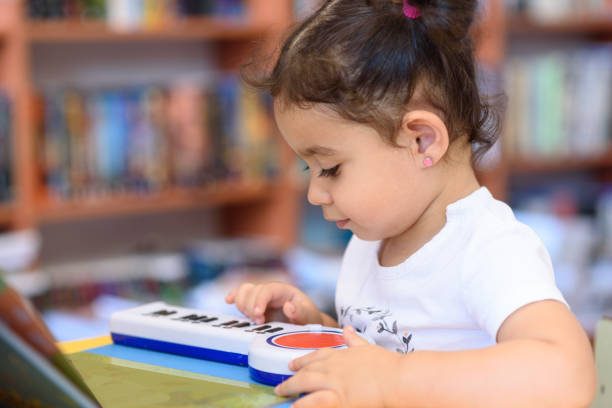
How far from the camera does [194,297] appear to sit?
201 centimetres

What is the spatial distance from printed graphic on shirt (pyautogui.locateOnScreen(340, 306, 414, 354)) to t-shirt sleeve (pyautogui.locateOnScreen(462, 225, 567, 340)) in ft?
0.32

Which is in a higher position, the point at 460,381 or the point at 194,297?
the point at 460,381

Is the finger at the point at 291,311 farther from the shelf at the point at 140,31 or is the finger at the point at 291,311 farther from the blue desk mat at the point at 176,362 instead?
the shelf at the point at 140,31

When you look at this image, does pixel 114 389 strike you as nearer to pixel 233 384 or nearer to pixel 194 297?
pixel 233 384

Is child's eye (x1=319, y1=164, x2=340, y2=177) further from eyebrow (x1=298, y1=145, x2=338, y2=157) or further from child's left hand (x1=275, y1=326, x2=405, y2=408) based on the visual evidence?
child's left hand (x1=275, y1=326, x2=405, y2=408)

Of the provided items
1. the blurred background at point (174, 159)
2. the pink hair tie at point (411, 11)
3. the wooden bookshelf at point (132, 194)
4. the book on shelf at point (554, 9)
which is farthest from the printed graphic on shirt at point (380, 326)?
the book on shelf at point (554, 9)

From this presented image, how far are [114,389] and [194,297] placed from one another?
1.40 metres

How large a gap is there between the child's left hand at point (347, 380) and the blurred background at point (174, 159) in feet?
3.86

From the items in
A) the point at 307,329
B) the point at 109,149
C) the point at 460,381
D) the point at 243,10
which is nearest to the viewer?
the point at 460,381

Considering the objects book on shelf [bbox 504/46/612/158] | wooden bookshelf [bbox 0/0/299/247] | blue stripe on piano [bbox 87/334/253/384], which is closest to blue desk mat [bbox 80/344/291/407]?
blue stripe on piano [bbox 87/334/253/384]

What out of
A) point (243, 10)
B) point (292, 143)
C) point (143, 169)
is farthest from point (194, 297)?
point (292, 143)

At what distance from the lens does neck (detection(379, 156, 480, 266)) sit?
31.4 inches

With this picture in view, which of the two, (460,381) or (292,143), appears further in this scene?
(292,143)

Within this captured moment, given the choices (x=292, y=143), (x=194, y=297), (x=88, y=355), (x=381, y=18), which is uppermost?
(x=381, y=18)
